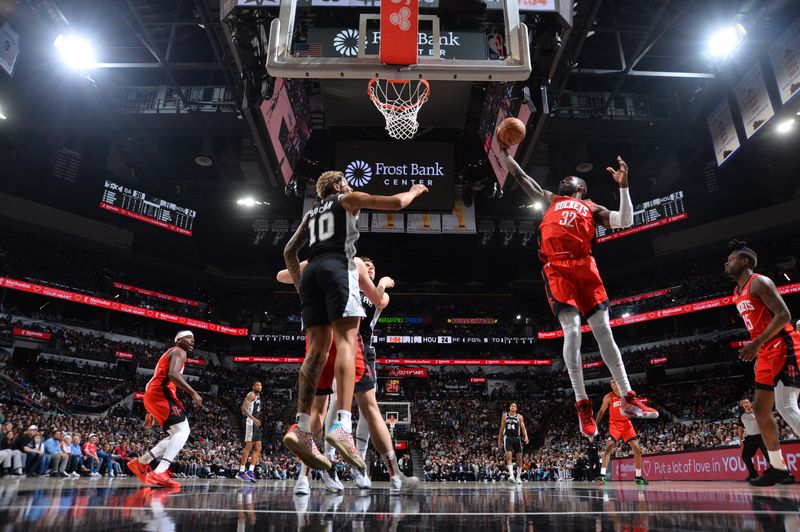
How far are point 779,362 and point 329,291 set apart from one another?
411 cm

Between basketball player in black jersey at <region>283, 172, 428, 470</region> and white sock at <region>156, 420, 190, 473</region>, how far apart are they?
2.87m

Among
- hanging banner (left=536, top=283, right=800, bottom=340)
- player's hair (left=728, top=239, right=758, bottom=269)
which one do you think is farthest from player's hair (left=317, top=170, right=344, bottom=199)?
hanging banner (left=536, top=283, right=800, bottom=340)

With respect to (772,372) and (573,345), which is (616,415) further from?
(573,345)

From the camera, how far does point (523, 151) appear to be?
13.2 m

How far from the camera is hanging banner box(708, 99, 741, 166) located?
12.3 m

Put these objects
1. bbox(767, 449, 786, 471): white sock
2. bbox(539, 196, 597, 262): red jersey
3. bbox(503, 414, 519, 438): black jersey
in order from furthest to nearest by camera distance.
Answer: bbox(503, 414, 519, 438): black jersey → bbox(767, 449, 786, 471): white sock → bbox(539, 196, 597, 262): red jersey

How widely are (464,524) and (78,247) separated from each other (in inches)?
1300

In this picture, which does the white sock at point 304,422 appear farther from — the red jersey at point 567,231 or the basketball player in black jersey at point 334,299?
the red jersey at point 567,231

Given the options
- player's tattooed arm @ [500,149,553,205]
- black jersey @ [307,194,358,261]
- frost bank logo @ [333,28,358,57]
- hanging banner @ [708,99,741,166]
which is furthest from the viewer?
→ hanging banner @ [708,99,741,166]

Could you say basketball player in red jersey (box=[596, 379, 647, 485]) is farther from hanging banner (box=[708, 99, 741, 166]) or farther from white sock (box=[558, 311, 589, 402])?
hanging banner (box=[708, 99, 741, 166])

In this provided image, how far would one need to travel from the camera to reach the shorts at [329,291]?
357cm

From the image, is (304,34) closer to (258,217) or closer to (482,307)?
(258,217)

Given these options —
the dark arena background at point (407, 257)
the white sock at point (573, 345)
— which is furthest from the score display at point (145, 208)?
the white sock at point (573, 345)

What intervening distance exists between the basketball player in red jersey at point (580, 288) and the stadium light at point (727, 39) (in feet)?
32.1
